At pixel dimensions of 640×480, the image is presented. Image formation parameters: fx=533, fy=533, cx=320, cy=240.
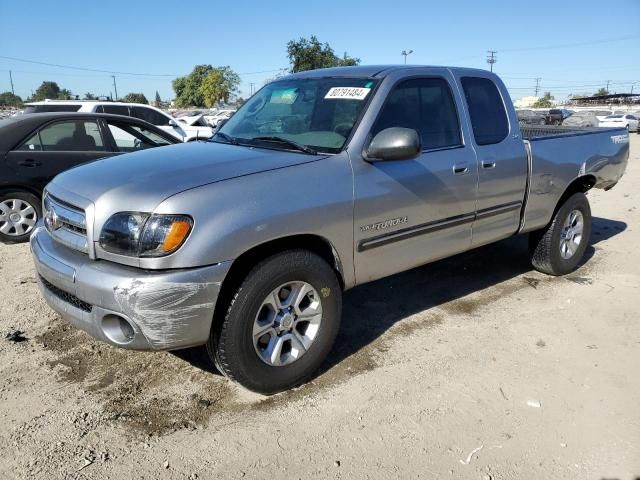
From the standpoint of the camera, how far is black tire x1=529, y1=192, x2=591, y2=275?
204 inches

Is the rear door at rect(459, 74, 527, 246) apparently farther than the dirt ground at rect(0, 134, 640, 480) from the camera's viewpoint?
Yes

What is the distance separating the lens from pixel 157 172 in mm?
2934

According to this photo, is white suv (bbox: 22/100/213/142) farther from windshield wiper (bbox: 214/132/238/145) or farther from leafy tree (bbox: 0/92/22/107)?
leafy tree (bbox: 0/92/22/107)

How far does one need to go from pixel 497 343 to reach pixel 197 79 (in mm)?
99954

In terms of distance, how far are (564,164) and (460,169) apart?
1641 mm

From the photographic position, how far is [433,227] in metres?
3.81

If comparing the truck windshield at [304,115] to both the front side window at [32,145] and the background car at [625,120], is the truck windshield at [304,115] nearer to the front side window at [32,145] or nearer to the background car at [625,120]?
the front side window at [32,145]

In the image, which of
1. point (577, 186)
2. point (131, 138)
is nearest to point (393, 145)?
point (577, 186)

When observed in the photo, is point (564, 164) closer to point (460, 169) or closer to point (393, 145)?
point (460, 169)

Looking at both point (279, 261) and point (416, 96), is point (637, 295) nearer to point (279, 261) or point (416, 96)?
point (416, 96)

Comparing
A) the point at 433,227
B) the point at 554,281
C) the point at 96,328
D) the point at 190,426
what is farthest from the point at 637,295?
the point at 96,328

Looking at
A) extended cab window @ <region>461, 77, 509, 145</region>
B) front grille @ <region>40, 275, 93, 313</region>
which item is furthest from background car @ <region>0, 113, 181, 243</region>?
extended cab window @ <region>461, 77, 509, 145</region>

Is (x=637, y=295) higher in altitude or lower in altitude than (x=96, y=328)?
lower

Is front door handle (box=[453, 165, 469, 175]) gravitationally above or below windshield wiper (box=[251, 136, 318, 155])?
below
